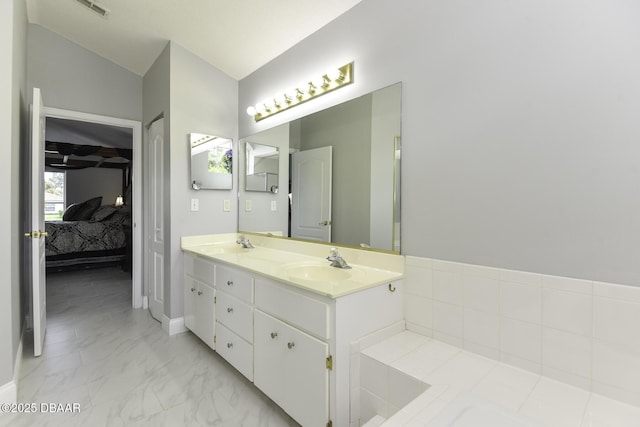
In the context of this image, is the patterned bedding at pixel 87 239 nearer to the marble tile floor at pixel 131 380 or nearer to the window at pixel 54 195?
the marble tile floor at pixel 131 380

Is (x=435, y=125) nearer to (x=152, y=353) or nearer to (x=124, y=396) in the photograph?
(x=124, y=396)

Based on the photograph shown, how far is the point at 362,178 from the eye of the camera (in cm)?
183

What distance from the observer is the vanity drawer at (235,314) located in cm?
176

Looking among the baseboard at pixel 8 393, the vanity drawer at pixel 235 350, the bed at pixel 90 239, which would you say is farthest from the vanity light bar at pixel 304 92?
the bed at pixel 90 239

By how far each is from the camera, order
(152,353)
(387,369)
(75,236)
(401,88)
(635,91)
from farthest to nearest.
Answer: (75,236) → (152,353) → (401,88) → (387,369) → (635,91)

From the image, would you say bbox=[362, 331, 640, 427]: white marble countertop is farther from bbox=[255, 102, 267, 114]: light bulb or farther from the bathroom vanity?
bbox=[255, 102, 267, 114]: light bulb

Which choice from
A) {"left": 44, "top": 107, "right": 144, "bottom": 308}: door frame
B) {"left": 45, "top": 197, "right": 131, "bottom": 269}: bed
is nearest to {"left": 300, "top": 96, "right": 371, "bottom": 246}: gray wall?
{"left": 44, "top": 107, "right": 144, "bottom": 308}: door frame

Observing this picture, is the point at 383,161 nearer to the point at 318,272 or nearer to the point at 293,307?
the point at 318,272

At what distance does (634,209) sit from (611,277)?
25cm

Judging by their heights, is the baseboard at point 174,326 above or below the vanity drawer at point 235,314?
below

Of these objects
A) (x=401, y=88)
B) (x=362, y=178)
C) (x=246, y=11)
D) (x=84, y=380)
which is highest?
(x=246, y=11)

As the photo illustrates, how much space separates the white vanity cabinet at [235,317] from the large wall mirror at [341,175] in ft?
1.97

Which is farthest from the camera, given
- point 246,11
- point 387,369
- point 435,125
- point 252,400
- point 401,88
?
point 246,11

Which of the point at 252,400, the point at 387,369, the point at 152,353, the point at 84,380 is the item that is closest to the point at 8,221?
the point at 84,380
